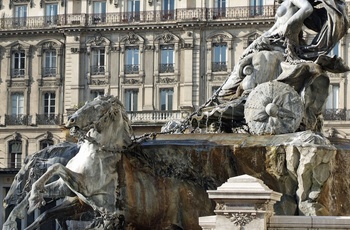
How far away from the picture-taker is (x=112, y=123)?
16.0 meters

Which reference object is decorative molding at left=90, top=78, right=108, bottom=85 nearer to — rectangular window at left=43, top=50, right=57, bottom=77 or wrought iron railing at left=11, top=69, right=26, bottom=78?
rectangular window at left=43, top=50, right=57, bottom=77

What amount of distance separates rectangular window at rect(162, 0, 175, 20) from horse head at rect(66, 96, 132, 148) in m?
51.4

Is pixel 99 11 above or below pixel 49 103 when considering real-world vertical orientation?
above

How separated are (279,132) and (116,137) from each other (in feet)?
9.68

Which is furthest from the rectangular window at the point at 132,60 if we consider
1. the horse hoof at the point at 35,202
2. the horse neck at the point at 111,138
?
the horse hoof at the point at 35,202

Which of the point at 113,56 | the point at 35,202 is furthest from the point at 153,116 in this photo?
the point at 35,202

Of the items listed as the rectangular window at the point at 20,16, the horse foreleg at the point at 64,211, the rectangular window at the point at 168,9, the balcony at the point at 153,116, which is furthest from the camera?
the rectangular window at the point at 20,16

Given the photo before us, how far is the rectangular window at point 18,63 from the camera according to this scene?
70.1 meters

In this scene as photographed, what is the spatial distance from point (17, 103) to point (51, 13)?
6.86 m

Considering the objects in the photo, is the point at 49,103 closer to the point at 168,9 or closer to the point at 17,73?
the point at 17,73

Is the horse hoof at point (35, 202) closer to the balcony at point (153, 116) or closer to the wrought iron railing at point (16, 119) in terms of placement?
the balcony at point (153, 116)

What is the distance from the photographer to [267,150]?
16.2 meters

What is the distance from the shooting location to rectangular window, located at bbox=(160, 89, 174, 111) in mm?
66625

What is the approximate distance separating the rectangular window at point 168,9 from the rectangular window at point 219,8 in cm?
299
